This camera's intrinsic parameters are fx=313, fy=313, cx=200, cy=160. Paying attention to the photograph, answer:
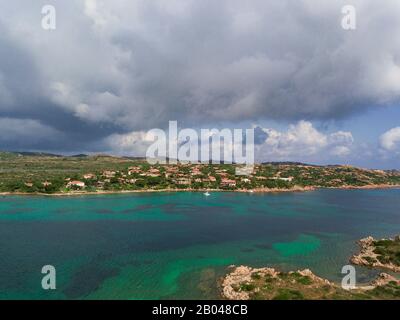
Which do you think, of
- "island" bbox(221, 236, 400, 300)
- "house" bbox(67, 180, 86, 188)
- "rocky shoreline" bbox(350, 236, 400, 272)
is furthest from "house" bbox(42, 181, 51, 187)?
"rocky shoreline" bbox(350, 236, 400, 272)

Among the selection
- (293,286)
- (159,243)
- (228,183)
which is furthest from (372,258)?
(228,183)

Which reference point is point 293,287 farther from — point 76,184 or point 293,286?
point 76,184

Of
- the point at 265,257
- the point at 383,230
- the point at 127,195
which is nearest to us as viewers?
the point at 265,257

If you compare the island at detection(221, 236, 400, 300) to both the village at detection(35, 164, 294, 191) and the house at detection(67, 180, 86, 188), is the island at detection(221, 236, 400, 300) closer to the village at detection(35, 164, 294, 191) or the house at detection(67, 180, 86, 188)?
the house at detection(67, 180, 86, 188)

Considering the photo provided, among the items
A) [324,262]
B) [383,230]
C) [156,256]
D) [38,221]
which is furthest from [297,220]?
[38,221]
